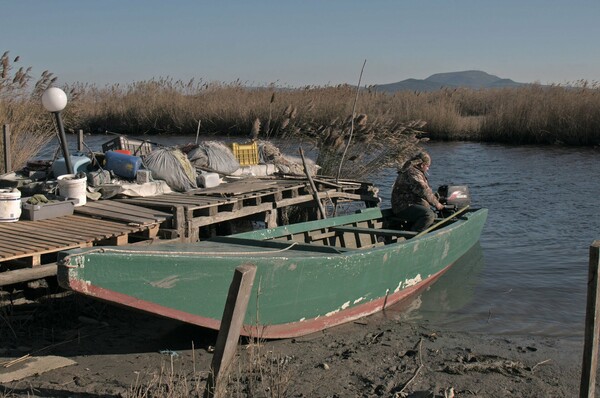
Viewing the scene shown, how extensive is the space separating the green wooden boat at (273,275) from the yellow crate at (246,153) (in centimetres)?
287

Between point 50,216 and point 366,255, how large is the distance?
11.2 feet

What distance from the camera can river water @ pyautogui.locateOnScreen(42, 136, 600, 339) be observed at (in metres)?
8.70

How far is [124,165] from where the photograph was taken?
931 cm

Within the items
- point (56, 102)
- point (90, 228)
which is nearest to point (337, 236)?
point (90, 228)

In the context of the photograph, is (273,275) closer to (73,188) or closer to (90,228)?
(90,228)

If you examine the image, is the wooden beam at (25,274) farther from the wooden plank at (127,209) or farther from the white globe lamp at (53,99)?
the white globe lamp at (53,99)

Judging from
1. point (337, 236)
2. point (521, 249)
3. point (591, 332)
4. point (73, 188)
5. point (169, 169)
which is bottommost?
point (521, 249)

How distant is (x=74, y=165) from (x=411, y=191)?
15.1 feet

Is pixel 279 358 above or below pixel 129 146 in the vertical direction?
below

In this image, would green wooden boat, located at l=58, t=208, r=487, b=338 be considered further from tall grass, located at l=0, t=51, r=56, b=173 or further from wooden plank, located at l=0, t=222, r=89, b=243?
tall grass, located at l=0, t=51, r=56, b=173

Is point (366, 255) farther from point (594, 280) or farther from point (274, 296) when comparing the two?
point (594, 280)

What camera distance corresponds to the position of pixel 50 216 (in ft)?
25.2

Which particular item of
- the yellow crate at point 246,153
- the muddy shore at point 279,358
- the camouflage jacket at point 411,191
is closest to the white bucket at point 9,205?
the muddy shore at point 279,358

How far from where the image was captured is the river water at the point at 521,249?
28.5ft
